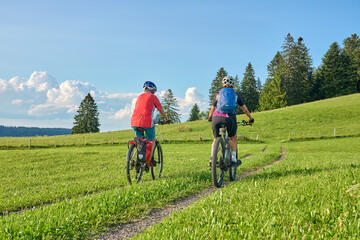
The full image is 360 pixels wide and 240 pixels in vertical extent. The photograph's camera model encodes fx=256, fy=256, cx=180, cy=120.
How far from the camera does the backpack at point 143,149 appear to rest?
7.99 m

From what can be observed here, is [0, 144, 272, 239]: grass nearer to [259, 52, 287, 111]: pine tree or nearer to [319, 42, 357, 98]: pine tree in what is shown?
[259, 52, 287, 111]: pine tree

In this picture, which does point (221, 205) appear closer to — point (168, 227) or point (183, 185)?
point (168, 227)

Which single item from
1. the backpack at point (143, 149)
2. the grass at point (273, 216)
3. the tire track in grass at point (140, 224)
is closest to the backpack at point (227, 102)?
the backpack at point (143, 149)

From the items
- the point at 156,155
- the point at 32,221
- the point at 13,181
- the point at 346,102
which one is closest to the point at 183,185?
the point at 156,155

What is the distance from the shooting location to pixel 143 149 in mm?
8031

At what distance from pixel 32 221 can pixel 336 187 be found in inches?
229

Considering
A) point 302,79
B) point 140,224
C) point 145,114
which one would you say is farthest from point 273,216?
point 302,79

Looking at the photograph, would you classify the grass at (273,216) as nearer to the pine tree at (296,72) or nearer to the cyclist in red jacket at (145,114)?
the cyclist in red jacket at (145,114)

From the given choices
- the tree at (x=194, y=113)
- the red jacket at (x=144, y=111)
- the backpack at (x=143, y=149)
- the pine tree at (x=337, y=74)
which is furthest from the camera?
the tree at (x=194, y=113)

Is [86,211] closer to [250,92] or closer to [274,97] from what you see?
[274,97]

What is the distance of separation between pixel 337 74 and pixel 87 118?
301 ft

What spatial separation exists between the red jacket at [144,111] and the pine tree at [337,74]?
336ft

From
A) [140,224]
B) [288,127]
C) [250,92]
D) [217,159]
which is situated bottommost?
[140,224]

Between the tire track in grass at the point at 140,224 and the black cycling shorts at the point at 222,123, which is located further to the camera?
the black cycling shorts at the point at 222,123
